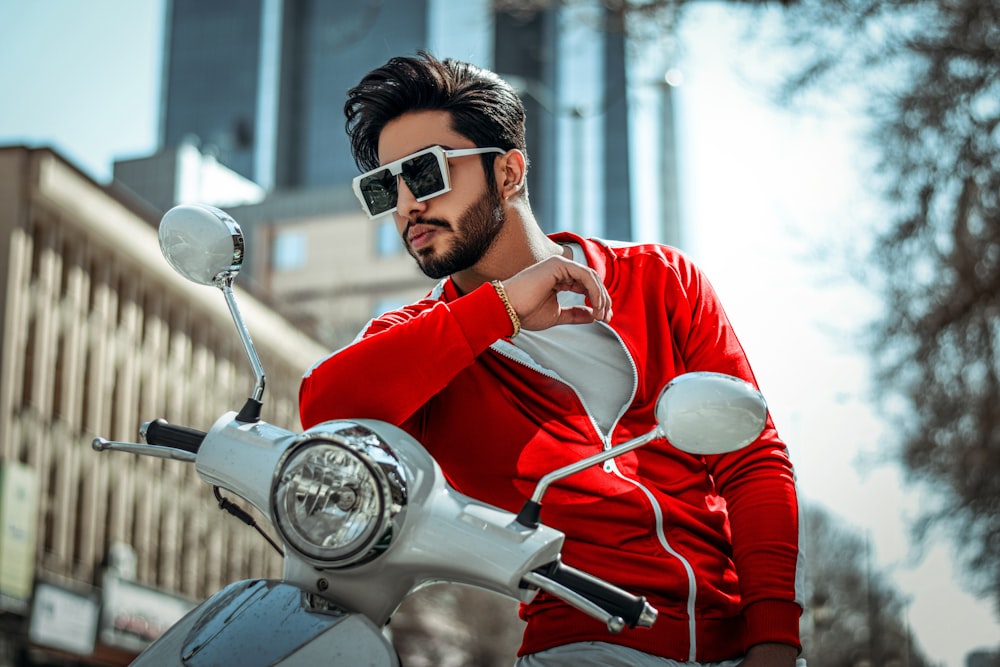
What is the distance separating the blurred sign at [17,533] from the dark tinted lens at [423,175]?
2422 centimetres

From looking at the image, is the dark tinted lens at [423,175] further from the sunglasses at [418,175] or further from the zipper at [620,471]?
the zipper at [620,471]

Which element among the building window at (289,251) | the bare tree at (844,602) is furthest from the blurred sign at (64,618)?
the building window at (289,251)

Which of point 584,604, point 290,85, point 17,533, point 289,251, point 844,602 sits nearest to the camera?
point 584,604

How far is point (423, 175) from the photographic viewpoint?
2957mm

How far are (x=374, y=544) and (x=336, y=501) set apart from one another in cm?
8

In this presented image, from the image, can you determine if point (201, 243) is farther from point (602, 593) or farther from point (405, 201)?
point (602, 593)

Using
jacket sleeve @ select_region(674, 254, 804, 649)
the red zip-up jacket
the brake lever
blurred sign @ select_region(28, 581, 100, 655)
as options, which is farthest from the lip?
blurred sign @ select_region(28, 581, 100, 655)

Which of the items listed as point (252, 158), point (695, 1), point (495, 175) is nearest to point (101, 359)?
point (695, 1)

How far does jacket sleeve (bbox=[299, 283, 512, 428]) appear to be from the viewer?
2.55m

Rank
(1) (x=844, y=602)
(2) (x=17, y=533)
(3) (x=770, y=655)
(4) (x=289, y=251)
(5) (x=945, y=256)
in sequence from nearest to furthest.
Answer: (3) (x=770, y=655) < (5) (x=945, y=256) < (2) (x=17, y=533) < (1) (x=844, y=602) < (4) (x=289, y=251)

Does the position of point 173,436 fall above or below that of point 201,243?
below

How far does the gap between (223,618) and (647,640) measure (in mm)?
897

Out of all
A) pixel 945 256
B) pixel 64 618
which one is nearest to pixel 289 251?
pixel 64 618

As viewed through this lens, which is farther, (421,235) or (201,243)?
(421,235)
